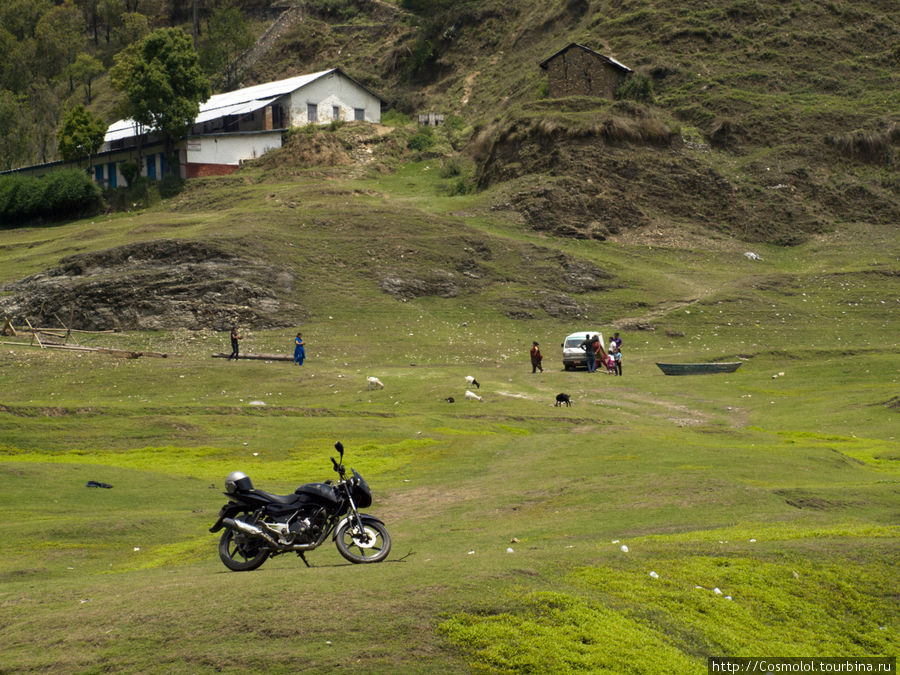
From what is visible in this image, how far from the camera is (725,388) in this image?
121ft

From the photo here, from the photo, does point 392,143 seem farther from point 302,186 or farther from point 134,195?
point 134,195

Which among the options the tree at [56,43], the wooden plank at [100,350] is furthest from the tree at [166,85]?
the tree at [56,43]

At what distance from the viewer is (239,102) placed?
95.3 meters

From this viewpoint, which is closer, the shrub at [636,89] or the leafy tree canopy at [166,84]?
the shrub at [636,89]

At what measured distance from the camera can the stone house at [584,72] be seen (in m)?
79.8

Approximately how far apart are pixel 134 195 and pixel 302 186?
1712 cm

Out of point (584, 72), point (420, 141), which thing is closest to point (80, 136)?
point (420, 141)

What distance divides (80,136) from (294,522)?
274 ft

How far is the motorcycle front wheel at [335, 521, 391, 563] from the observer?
37.3ft

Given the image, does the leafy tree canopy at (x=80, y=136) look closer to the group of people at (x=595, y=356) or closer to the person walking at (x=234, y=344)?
the person walking at (x=234, y=344)

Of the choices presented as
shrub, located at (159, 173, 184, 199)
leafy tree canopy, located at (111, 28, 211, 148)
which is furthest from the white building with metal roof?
leafy tree canopy, located at (111, 28, 211, 148)

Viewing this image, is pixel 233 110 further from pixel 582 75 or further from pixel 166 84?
pixel 582 75

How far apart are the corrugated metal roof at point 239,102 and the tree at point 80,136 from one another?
441 centimetres

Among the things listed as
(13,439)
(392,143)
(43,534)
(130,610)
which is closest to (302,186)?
(392,143)
